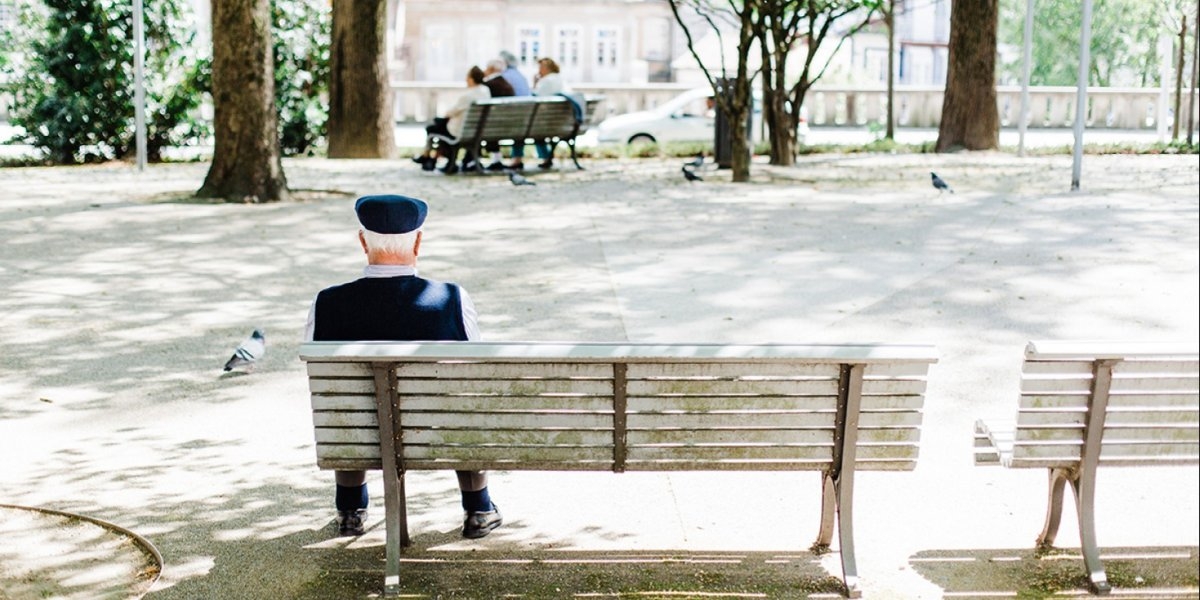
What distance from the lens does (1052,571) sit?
4.95m

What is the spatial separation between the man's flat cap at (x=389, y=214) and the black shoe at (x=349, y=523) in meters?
1.01

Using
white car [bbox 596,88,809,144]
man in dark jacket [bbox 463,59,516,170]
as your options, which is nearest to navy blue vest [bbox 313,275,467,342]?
man in dark jacket [bbox 463,59,516,170]

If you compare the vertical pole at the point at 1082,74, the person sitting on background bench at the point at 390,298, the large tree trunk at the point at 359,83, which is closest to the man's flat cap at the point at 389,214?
the person sitting on background bench at the point at 390,298

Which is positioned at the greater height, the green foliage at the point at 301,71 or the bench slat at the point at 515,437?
the green foliage at the point at 301,71

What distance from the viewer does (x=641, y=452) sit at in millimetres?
4867

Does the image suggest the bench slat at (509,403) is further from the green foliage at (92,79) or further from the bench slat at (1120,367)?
the green foliage at (92,79)

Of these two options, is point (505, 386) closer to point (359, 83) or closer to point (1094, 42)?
point (359, 83)

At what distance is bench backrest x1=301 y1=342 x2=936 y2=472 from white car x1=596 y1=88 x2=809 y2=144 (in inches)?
1012

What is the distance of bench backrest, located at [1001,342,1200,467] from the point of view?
4.67 metres

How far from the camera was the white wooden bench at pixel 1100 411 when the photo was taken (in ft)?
15.3

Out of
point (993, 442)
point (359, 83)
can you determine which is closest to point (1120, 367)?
point (993, 442)

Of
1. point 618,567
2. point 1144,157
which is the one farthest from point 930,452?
point 1144,157

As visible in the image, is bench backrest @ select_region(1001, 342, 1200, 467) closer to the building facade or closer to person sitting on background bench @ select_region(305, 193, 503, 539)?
person sitting on background bench @ select_region(305, 193, 503, 539)

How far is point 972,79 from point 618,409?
19390mm
